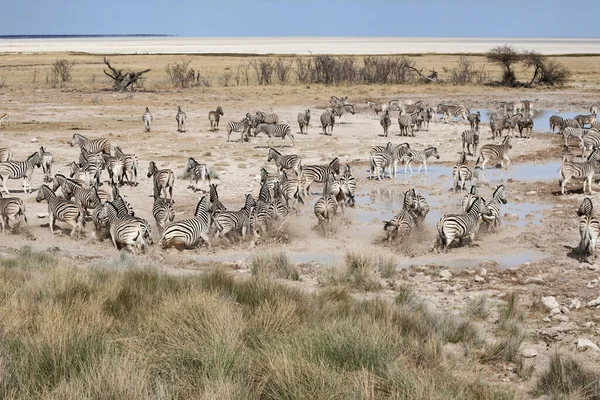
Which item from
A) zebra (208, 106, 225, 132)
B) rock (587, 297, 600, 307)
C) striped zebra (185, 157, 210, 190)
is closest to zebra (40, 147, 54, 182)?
striped zebra (185, 157, 210, 190)

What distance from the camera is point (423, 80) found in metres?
55.2

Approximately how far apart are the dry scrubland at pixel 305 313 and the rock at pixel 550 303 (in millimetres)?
116

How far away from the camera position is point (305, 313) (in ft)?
26.7

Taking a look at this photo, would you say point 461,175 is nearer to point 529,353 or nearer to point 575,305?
point 575,305

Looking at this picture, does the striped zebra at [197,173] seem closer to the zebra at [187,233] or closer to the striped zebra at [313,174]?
the striped zebra at [313,174]

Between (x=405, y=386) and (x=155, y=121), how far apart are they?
27.8 metres

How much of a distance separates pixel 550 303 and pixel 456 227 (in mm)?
3464

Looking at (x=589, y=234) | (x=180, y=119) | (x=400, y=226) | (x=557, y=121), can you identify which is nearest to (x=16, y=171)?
(x=400, y=226)

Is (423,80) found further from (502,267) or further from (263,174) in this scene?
(502,267)

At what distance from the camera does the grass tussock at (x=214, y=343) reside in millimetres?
5812

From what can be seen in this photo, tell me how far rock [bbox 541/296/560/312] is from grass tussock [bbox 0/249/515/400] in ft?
5.83

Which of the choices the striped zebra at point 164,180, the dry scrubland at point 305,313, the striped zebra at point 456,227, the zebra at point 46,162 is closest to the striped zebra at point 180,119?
the dry scrubland at point 305,313

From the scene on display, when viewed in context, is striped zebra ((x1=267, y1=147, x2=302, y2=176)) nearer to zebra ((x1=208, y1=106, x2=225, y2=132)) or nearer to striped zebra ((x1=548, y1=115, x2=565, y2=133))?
zebra ((x1=208, y1=106, x2=225, y2=132))

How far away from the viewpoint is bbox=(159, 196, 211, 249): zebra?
12.6 meters
